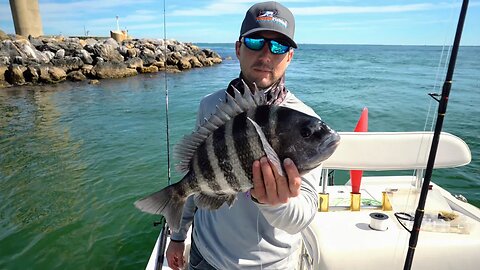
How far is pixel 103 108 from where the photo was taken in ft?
55.9

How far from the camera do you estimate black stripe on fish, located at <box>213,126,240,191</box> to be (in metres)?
1.46

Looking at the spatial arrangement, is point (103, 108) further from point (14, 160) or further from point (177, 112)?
point (14, 160)

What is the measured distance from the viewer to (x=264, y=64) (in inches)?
74.6

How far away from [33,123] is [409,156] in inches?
577

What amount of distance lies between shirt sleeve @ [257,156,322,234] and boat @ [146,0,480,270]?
1.12 metres

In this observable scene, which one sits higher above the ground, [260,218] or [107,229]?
[260,218]

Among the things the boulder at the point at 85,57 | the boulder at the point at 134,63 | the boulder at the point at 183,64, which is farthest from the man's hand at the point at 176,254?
the boulder at the point at 183,64

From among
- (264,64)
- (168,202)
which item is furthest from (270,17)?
(168,202)

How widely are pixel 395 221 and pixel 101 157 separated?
876cm

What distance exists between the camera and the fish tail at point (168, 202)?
1699 mm

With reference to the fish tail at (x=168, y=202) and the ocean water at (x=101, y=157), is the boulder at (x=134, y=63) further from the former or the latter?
the fish tail at (x=168, y=202)

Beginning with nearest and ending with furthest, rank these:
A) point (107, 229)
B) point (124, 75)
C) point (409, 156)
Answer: point (409, 156) < point (107, 229) < point (124, 75)

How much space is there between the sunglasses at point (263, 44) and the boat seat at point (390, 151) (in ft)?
5.63

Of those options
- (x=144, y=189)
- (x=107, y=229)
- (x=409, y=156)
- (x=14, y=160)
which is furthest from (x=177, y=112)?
(x=409, y=156)
